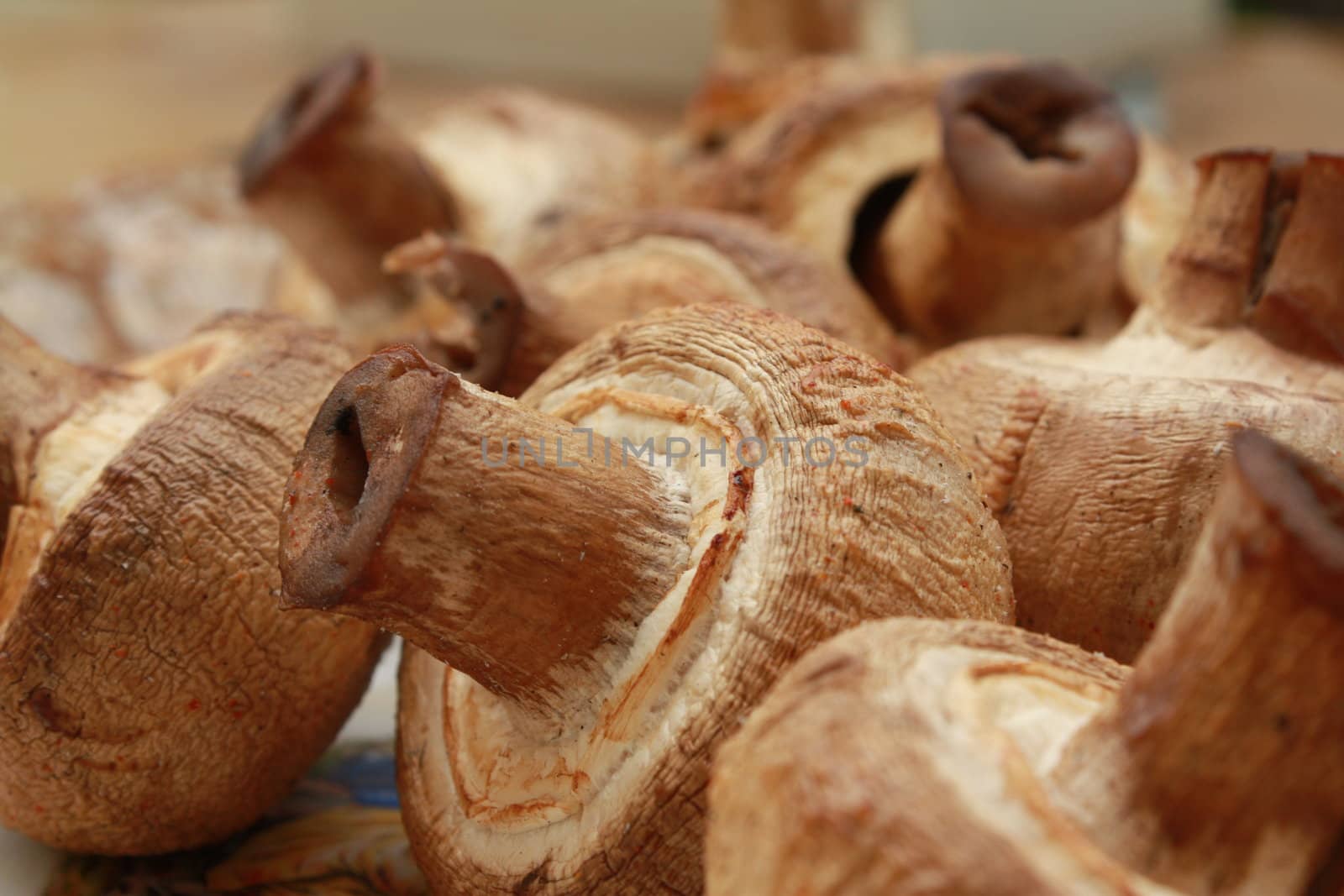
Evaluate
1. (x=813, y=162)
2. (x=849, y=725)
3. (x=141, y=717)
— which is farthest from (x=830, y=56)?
(x=849, y=725)

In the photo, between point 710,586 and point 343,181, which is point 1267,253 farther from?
point 343,181

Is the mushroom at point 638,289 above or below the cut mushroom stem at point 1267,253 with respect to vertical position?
below

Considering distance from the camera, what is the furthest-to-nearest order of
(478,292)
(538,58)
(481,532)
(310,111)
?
(538,58) → (310,111) → (478,292) → (481,532)

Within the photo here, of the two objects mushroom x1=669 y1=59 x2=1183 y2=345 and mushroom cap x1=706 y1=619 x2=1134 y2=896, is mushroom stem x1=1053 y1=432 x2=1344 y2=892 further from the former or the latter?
mushroom x1=669 y1=59 x2=1183 y2=345

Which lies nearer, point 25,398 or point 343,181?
point 25,398

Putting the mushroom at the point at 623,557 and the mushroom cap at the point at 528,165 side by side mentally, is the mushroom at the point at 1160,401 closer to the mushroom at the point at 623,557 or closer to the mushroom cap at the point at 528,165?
the mushroom at the point at 623,557

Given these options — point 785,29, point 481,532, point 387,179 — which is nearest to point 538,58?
point 785,29

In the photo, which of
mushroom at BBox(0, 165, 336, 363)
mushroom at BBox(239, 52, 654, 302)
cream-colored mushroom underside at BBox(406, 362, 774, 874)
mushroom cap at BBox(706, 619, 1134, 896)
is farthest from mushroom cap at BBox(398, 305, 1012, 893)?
mushroom at BBox(0, 165, 336, 363)

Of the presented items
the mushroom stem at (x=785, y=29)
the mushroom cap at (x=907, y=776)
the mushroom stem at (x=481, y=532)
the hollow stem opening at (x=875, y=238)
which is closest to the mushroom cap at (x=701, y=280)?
the hollow stem opening at (x=875, y=238)
